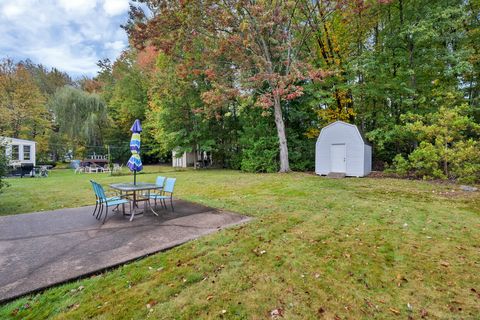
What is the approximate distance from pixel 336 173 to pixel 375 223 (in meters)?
8.17

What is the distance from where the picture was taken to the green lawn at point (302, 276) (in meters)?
2.32

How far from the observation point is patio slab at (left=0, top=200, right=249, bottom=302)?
9.79 ft

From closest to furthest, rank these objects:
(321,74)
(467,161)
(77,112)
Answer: (467,161), (321,74), (77,112)

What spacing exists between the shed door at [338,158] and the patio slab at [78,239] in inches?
346

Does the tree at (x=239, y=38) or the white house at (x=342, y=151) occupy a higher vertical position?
the tree at (x=239, y=38)

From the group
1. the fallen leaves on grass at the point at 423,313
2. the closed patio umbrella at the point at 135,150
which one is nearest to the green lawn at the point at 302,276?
the fallen leaves on grass at the point at 423,313

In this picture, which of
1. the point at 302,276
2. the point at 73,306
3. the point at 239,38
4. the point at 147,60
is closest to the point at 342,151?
the point at 239,38

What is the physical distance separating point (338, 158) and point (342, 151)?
16.1 inches

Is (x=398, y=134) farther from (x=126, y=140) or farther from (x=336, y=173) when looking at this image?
(x=126, y=140)

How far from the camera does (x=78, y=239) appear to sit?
414 centimetres

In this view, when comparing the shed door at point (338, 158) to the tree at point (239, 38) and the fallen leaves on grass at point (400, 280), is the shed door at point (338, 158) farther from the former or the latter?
the fallen leaves on grass at point (400, 280)

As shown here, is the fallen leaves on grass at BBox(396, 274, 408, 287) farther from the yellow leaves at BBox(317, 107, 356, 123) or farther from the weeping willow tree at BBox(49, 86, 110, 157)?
the weeping willow tree at BBox(49, 86, 110, 157)

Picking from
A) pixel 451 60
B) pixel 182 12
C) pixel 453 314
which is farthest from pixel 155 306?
pixel 451 60

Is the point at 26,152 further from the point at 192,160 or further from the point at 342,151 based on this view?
the point at 342,151
